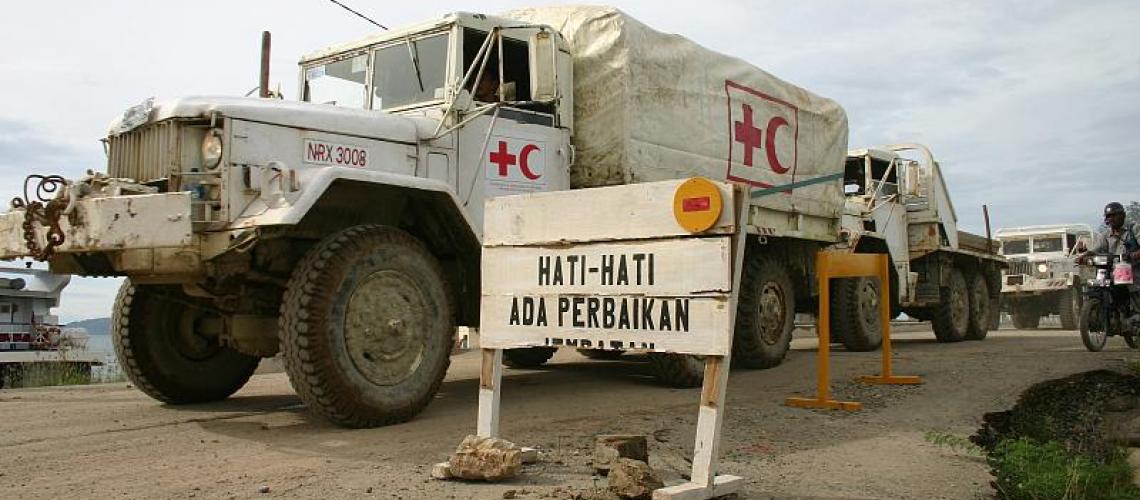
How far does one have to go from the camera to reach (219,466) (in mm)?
4430

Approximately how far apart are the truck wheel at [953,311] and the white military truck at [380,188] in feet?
18.7

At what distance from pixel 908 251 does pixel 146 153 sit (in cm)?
1066

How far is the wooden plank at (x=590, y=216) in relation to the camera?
371cm

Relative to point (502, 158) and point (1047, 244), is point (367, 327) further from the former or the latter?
point (1047, 244)

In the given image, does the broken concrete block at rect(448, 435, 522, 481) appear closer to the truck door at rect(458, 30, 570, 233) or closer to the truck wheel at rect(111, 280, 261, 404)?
the truck door at rect(458, 30, 570, 233)

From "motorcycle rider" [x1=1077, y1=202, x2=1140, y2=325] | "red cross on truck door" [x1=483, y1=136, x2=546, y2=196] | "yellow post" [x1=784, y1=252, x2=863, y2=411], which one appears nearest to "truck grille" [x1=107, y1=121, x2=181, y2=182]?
"red cross on truck door" [x1=483, y1=136, x2=546, y2=196]

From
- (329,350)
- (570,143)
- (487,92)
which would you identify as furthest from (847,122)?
(329,350)

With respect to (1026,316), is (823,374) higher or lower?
lower

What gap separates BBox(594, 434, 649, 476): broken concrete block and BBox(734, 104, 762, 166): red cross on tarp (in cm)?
493

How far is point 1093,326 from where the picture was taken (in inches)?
410

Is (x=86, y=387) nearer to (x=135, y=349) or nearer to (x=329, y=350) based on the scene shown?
(x=135, y=349)

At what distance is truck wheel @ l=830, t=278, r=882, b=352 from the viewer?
11250 mm

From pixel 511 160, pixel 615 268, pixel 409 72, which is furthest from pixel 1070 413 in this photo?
pixel 409 72

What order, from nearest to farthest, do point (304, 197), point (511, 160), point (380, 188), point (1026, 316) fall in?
point (304, 197), point (380, 188), point (511, 160), point (1026, 316)
